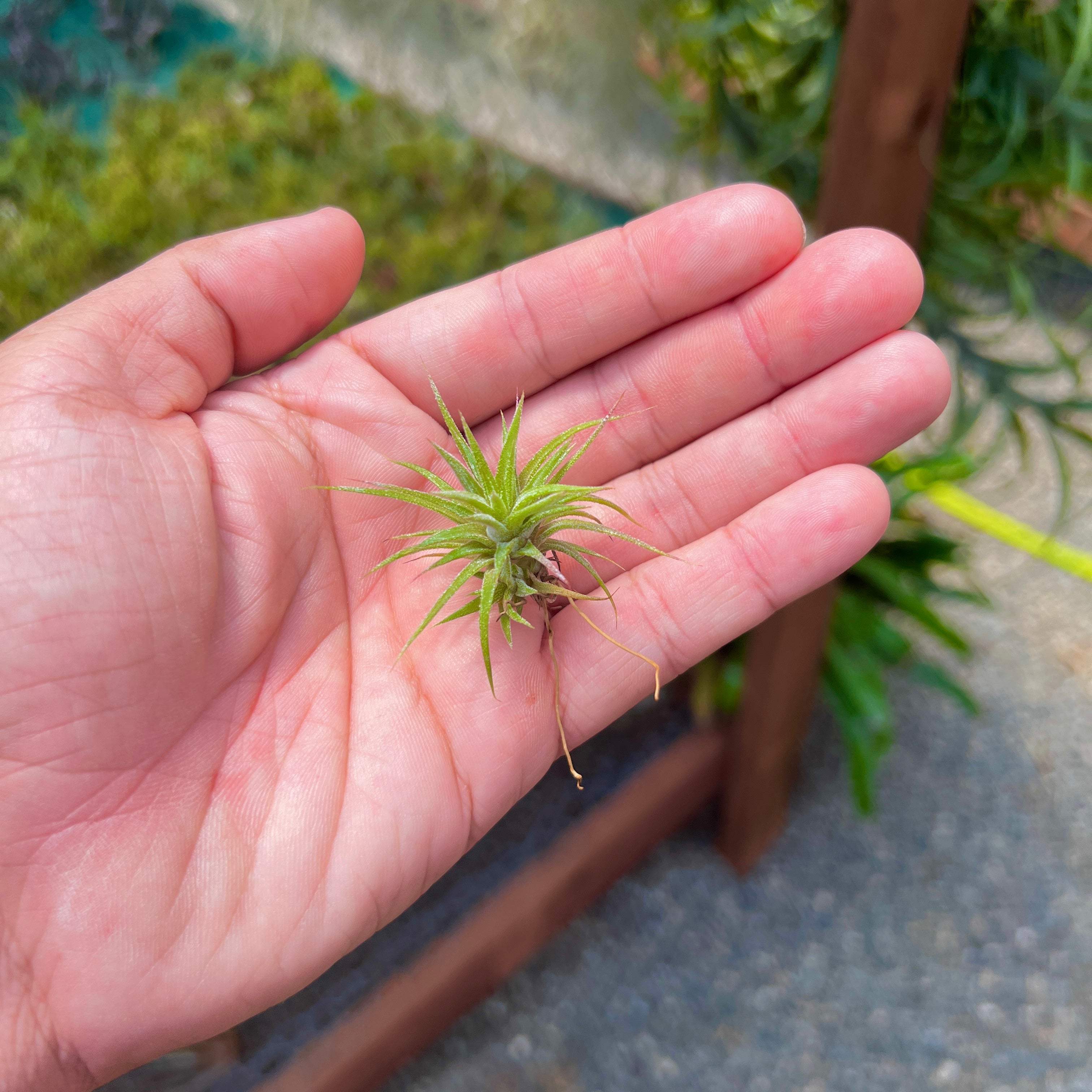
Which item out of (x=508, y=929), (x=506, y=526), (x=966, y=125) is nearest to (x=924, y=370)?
(x=506, y=526)

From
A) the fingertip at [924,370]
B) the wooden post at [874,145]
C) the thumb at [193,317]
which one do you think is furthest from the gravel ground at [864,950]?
the thumb at [193,317]

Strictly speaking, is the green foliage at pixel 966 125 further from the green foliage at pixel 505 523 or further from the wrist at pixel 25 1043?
the wrist at pixel 25 1043

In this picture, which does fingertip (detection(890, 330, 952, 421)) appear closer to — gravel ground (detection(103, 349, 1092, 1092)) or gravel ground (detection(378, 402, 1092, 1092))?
gravel ground (detection(103, 349, 1092, 1092))

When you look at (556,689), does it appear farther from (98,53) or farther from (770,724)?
(98,53)

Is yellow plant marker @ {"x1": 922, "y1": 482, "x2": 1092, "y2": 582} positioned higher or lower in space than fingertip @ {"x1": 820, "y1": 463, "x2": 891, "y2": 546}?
lower

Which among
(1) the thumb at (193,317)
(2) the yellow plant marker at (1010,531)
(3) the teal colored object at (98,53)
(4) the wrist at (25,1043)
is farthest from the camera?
(2) the yellow plant marker at (1010,531)

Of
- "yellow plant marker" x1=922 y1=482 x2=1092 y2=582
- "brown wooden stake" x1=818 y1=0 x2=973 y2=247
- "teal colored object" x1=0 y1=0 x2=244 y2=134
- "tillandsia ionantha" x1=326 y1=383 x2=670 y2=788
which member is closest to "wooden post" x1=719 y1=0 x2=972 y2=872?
"brown wooden stake" x1=818 y1=0 x2=973 y2=247
